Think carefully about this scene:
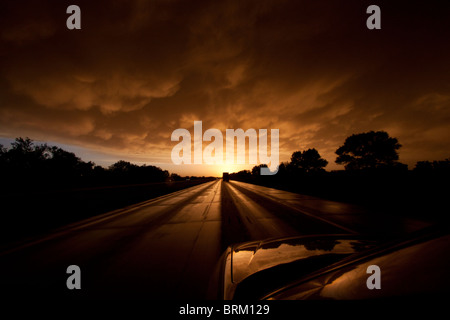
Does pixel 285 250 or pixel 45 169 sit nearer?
pixel 285 250

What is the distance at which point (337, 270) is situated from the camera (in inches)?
66.9

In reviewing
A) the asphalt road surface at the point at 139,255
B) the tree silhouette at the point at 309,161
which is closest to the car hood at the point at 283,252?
the asphalt road surface at the point at 139,255

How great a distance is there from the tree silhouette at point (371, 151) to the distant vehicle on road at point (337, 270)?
4802 cm

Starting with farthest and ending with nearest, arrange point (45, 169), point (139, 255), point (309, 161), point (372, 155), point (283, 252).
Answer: point (309, 161) → point (45, 169) → point (372, 155) → point (139, 255) → point (283, 252)

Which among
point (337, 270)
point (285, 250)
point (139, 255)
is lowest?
point (139, 255)

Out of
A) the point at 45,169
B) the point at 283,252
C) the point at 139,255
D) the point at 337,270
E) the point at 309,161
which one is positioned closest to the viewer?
the point at 337,270

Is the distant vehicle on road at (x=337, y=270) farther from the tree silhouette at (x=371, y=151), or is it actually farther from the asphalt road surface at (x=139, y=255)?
the tree silhouette at (x=371, y=151)

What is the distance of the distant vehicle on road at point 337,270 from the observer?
42.1 inches

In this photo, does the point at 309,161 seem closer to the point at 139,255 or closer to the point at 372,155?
the point at 372,155

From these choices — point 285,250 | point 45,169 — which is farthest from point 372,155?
point 45,169

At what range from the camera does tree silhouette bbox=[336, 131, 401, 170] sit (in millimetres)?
38000

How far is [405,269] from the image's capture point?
3.98 feet

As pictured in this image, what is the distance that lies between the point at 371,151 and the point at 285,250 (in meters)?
49.6
